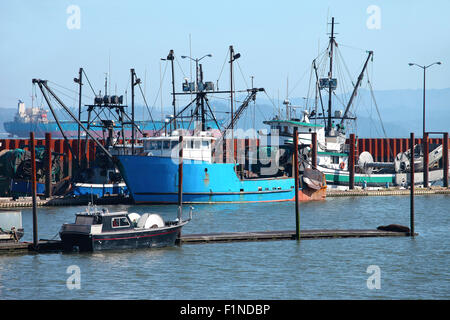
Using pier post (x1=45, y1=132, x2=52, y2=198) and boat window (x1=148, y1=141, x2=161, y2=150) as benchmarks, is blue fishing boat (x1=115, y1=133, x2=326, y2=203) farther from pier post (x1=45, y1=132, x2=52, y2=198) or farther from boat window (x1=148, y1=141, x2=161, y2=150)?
pier post (x1=45, y1=132, x2=52, y2=198)

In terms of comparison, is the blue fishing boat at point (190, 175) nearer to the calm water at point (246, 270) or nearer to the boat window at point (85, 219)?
the calm water at point (246, 270)

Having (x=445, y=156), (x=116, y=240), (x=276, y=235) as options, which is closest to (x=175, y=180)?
(x=276, y=235)

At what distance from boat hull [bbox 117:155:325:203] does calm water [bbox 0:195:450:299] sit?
11.5m

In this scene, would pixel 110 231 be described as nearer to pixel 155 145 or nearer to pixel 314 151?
pixel 155 145

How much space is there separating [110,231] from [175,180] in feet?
74.9

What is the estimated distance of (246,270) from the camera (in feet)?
106

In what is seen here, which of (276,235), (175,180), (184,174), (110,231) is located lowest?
(276,235)

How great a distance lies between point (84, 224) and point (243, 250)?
791 cm

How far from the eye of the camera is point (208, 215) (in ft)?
166

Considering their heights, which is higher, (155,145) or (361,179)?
(155,145)

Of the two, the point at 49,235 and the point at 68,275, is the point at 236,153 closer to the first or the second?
the point at 49,235

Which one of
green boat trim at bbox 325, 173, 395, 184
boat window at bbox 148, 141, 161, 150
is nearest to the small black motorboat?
boat window at bbox 148, 141, 161, 150

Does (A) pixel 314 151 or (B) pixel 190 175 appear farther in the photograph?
(A) pixel 314 151
